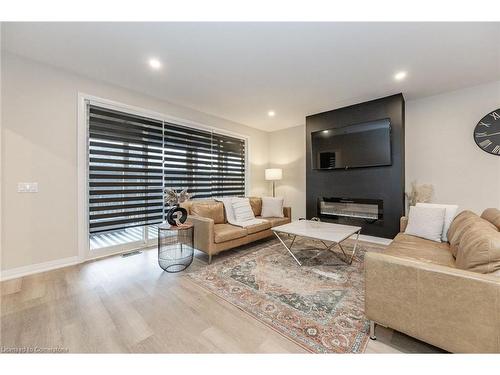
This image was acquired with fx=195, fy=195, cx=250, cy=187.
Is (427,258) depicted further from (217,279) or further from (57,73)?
(57,73)

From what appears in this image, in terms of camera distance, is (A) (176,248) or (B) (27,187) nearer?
(B) (27,187)

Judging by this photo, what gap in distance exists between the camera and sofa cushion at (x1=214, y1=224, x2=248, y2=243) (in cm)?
271

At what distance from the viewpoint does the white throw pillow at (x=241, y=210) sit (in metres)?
3.38

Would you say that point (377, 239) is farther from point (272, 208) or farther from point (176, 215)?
point (176, 215)

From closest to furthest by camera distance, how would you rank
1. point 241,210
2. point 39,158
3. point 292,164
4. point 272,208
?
point 39,158 < point 241,210 < point 272,208 < point 292,164

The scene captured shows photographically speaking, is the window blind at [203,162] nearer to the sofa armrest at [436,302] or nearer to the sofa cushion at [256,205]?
the sofa cushion at [256,205]

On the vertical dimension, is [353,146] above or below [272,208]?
above

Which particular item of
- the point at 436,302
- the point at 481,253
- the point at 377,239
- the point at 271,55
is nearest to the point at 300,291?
the point at 436,302

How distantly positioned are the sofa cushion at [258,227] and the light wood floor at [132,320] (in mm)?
1224

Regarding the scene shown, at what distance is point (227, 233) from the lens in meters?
2.80

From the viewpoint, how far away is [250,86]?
10.0 feet

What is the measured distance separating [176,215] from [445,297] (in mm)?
2631

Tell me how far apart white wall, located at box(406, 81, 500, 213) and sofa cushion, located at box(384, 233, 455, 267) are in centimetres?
167
